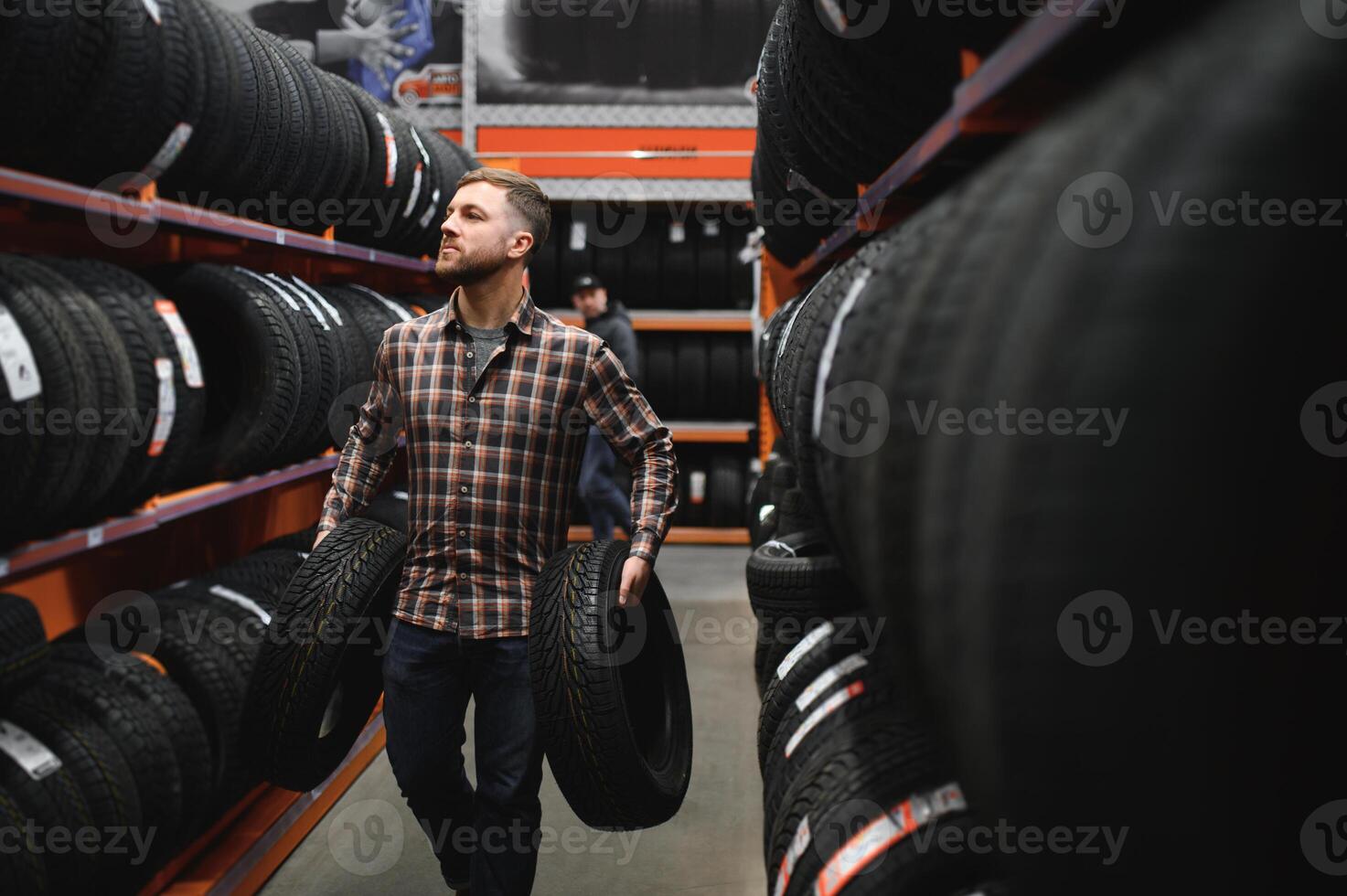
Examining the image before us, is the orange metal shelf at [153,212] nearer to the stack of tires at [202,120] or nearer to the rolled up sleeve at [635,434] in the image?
the stack of tires at [202,120]

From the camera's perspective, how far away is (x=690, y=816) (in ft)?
11.0

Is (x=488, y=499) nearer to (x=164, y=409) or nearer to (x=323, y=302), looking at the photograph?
(x=164, y=409)

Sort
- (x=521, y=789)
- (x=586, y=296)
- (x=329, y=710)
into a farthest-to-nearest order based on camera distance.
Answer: (x=586, y=296) → (x=329, y=710) → (x=521, y=789)

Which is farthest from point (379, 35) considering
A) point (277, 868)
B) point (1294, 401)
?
point (1294, 401)

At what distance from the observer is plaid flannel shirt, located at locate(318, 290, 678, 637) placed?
7.56ft

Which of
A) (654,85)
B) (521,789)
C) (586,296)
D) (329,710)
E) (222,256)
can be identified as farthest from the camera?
(654,85)

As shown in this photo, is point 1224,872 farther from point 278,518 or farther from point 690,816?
point 278,518

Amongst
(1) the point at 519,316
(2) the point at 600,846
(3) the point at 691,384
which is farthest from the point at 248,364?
(3) the point at 691,384

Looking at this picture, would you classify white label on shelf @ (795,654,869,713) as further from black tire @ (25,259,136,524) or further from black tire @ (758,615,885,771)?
black tire @ (25,259,136,524)

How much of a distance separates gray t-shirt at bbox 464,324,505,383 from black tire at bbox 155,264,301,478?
96 cm

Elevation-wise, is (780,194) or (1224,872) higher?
(780,194)

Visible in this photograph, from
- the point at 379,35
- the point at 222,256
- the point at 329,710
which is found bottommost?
the point at 329,710

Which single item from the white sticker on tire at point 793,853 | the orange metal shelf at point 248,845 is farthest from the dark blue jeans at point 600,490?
the white sticker on tire at point 793,853

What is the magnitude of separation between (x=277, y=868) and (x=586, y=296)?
4465 millimetres
